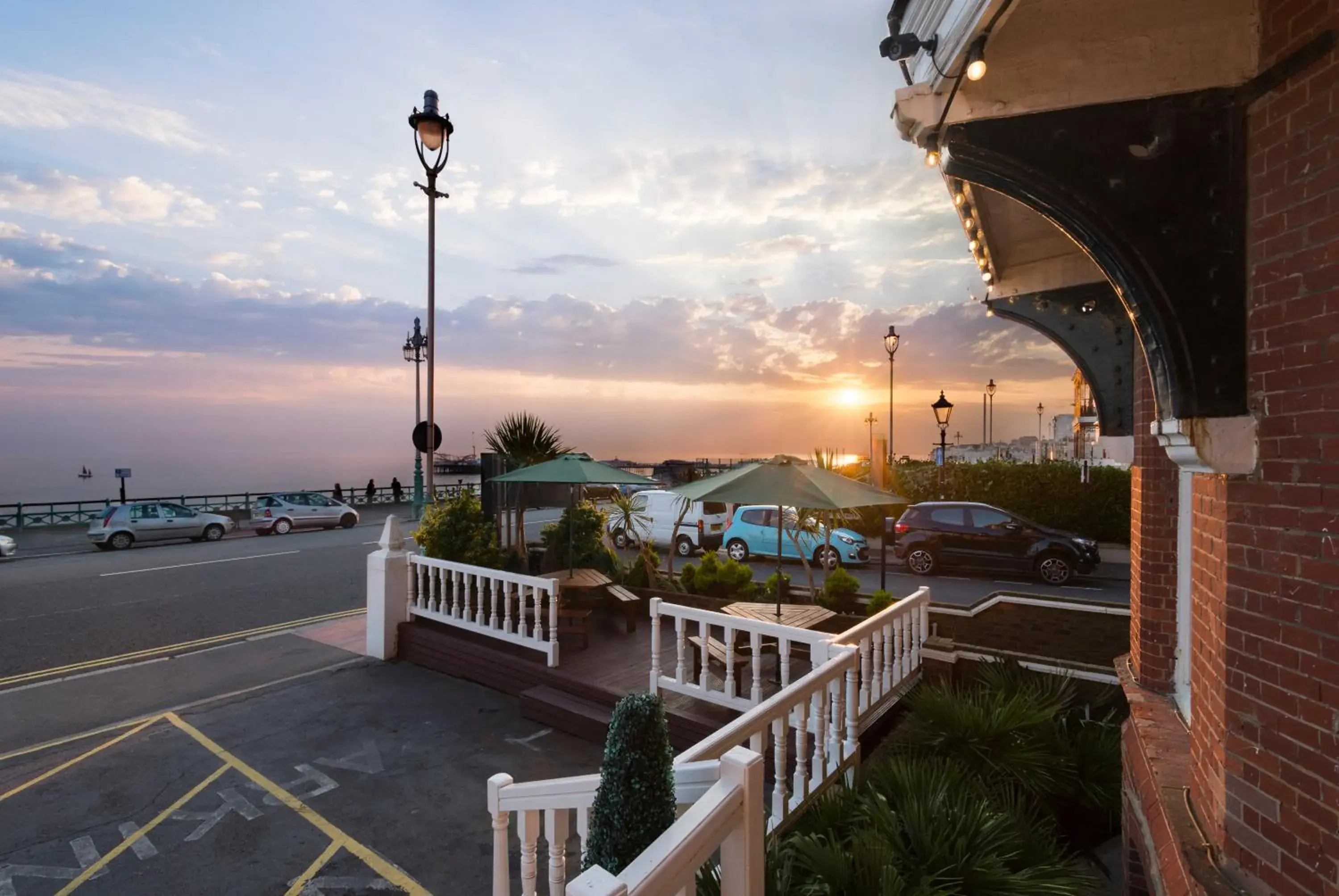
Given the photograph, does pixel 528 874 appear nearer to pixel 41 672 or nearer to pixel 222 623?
Result: pixel 41 672

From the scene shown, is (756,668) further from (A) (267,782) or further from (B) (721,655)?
(A) (267,782)

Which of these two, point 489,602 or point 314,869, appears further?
point 489,602

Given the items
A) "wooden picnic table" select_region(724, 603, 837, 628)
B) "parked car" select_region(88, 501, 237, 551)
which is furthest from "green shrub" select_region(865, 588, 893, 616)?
"parked car" select_region(88, 501, 237, 551)

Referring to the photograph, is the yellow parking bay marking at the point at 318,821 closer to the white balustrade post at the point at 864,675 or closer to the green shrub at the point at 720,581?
the white balustrade post at the point at 864,675

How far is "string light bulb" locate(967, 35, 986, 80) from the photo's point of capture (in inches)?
90.0

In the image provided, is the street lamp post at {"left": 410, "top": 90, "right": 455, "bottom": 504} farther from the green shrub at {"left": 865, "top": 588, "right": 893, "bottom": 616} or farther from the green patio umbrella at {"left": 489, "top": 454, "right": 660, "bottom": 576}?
the green shrub at {"left": 865, "top": 588, "right": 893, "bottom": 616}

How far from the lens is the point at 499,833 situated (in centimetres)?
315

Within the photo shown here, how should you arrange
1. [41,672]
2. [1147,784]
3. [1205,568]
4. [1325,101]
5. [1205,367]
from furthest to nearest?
[41,672] → [1147,784] → [1205,568] → [1205,367] → [1325,101]

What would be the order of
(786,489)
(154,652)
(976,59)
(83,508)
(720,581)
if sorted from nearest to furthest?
(976,59), (786,489), (154,652), (720,581), (83,508)

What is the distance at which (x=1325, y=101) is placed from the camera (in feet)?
6.95

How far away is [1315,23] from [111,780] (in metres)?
8.21

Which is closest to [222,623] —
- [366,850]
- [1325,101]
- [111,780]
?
[111,780]

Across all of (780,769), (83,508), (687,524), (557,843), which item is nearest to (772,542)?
(687,524)

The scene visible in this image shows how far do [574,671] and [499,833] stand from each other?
3.58m
